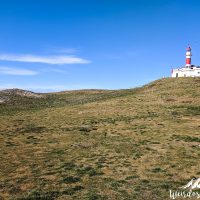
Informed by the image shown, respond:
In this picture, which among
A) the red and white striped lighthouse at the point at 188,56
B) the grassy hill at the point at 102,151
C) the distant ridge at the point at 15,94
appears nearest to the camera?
the grassy hill at the point at 102,151

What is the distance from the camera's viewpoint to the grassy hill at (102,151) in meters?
28.9

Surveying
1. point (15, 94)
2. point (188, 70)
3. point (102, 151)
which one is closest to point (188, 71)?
point (188, 70)

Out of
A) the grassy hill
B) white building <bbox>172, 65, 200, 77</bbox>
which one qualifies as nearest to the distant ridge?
the grassy hill

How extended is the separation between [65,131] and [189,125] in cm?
2199

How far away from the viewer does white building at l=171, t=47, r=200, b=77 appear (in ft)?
406

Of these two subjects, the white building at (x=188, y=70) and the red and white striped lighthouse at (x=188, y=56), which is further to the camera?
the red and white striped lighthouse at (x=188, y=56)

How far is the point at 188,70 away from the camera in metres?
126

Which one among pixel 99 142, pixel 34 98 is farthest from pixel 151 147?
pixel 34 98

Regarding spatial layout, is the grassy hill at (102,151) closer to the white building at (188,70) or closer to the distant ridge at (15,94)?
the distant ridge at (15,94)

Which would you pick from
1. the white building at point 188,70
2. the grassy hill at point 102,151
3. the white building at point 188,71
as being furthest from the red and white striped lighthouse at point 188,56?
the grassy hill at point 102,151

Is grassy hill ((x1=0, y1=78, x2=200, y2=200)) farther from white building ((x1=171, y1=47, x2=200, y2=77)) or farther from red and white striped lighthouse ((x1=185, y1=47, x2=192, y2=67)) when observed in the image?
red and white striped lighthouse ((x1=185, y1=47, x2=192, y2=67))

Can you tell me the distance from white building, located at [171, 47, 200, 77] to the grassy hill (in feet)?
141

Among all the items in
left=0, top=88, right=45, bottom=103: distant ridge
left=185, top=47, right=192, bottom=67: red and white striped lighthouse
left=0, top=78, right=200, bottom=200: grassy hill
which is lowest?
left=0, top=78, right=200, bottom=200: grassy hill

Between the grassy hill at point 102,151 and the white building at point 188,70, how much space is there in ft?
141
